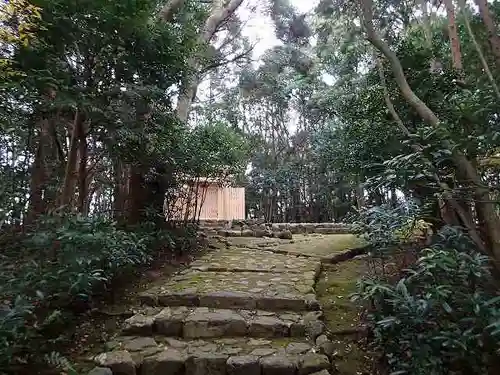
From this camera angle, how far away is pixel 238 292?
371 centimetres

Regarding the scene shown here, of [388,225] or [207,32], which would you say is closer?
[388,225]

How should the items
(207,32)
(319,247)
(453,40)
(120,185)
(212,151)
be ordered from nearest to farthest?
(453,40)
(212,151)
(120,185)
(319,247)
(207,32)

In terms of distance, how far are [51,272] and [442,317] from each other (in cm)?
289

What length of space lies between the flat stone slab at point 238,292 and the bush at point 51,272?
25.2 inches

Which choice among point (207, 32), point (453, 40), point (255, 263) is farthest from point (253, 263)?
point (207, 32)

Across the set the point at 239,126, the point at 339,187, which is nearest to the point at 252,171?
the point at 239,126

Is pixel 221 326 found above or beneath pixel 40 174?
beneath

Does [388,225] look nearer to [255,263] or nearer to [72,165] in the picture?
[255,263]

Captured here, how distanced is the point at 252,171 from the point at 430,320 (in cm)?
1185

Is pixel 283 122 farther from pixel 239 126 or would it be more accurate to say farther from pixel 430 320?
pixel 430 320

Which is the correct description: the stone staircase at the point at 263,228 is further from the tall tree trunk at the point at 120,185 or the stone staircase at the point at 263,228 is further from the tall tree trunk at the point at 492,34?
the tall tree trunk at the point at 492,34

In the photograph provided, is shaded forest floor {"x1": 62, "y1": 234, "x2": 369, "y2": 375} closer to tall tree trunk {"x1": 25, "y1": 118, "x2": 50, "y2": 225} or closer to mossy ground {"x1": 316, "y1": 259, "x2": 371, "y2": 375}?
mossy ground {"x1": 316, "y1": 259, "x2": 371, "y2": 375}

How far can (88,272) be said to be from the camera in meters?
2.99

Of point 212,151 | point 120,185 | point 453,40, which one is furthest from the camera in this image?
point 120,185
